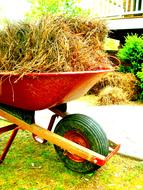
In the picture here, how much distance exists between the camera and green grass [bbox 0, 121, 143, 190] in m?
2.39

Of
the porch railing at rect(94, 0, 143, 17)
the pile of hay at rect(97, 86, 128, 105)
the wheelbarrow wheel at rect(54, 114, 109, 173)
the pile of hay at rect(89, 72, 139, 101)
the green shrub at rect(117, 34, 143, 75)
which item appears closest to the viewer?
the wheelbarrow wheel at rect(54, 114, 109, 173)

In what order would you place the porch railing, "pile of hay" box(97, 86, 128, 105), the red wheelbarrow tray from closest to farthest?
the red wheelbarrow tray
"pile of hay" box(97, 86, 128, 105)
the porch railing

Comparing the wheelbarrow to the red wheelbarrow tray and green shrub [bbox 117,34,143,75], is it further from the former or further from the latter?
green shrub [bbox 117,34,143,75]

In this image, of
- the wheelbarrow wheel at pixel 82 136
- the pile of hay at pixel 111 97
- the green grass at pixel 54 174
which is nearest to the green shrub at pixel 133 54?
the pile of hay at pixel 111 97

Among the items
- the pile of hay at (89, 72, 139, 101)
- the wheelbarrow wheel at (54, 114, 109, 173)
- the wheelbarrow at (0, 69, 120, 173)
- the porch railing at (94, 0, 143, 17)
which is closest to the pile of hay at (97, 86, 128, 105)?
the pile of hay at (89, 72, 139, 101)

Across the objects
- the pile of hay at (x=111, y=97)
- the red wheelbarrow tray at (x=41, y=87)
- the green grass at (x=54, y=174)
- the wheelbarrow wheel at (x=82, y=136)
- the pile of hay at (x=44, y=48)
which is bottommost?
the pile of hay at (x=111, y=97)

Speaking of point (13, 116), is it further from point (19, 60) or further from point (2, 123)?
point (2, 123)

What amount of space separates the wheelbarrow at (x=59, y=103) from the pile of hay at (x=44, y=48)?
82 mm

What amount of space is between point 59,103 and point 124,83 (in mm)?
3665

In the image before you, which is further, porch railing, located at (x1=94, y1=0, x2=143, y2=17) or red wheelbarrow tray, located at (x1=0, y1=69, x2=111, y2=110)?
porch railing, located at (x1=94, y1=0, x2=143, y2=17)

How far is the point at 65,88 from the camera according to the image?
A: 2.15 metres

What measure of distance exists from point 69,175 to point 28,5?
12099 mm

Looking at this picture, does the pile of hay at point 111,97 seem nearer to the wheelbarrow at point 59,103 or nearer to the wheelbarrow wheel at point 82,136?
the wheelbarrow at point 59,103

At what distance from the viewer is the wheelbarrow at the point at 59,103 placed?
6.80 ft
